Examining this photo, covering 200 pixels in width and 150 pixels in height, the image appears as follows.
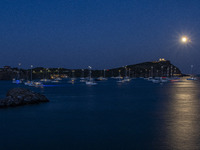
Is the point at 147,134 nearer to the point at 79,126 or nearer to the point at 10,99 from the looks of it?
the point at 79,126

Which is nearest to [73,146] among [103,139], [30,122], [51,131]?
[103,139]

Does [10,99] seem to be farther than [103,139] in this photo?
Yes

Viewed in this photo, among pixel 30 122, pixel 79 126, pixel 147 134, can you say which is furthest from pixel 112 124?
pixel 30 122

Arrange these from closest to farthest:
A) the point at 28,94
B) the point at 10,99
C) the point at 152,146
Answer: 1. the point at 152,146
2. the point at 10,99
3. the point at 28,94

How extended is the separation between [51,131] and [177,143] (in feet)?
28.9

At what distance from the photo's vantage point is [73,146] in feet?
43.8

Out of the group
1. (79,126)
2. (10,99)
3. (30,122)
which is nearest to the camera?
(79,126)

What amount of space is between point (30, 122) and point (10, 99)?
451 inches

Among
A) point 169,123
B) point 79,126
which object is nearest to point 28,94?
point 79,126

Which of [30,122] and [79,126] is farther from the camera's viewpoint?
[30,122]

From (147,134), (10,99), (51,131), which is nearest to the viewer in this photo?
(147,134)

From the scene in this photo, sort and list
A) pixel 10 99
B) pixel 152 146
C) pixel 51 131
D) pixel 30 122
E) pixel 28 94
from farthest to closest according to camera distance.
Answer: pixel 28 94
pixel 10 99
pixel 30 122
pixel 51 131
pixel 152 146

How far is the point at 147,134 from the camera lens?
15875 millimetres

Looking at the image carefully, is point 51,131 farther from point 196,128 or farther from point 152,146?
point 196,128
